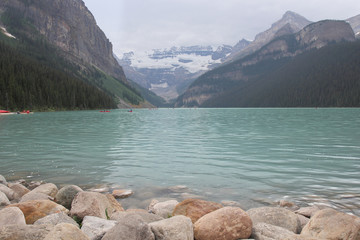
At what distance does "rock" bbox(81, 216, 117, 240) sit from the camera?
6.78 m

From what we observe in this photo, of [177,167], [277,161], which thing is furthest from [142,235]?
[277,161]

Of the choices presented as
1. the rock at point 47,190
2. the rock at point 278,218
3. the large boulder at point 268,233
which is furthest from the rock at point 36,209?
the rock at point 278,218

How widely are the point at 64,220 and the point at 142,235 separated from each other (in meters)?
2.53

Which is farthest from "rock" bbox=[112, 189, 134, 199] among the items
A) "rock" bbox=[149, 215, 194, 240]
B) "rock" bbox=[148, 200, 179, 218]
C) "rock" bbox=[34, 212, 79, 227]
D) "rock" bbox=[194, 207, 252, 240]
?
"rock" bbox=[149, 215, 194, 240]

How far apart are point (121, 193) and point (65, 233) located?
7.13 meters

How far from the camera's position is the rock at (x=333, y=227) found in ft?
23.0

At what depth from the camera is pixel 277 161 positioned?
20.4 meters

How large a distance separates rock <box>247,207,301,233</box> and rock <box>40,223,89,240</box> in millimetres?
4916

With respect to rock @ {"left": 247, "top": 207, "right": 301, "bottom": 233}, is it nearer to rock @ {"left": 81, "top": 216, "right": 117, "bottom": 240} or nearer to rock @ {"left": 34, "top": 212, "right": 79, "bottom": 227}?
rock @ {"left": 81, "top": 216, "right": 117, "bottom": 240}

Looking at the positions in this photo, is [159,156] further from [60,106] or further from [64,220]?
[60,106]

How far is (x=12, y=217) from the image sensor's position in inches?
303

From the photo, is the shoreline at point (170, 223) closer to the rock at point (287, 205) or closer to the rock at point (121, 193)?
the rock at point (287, 205)

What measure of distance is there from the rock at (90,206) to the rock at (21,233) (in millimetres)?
2386

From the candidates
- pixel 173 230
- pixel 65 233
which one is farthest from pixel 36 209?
pixel 173 230
